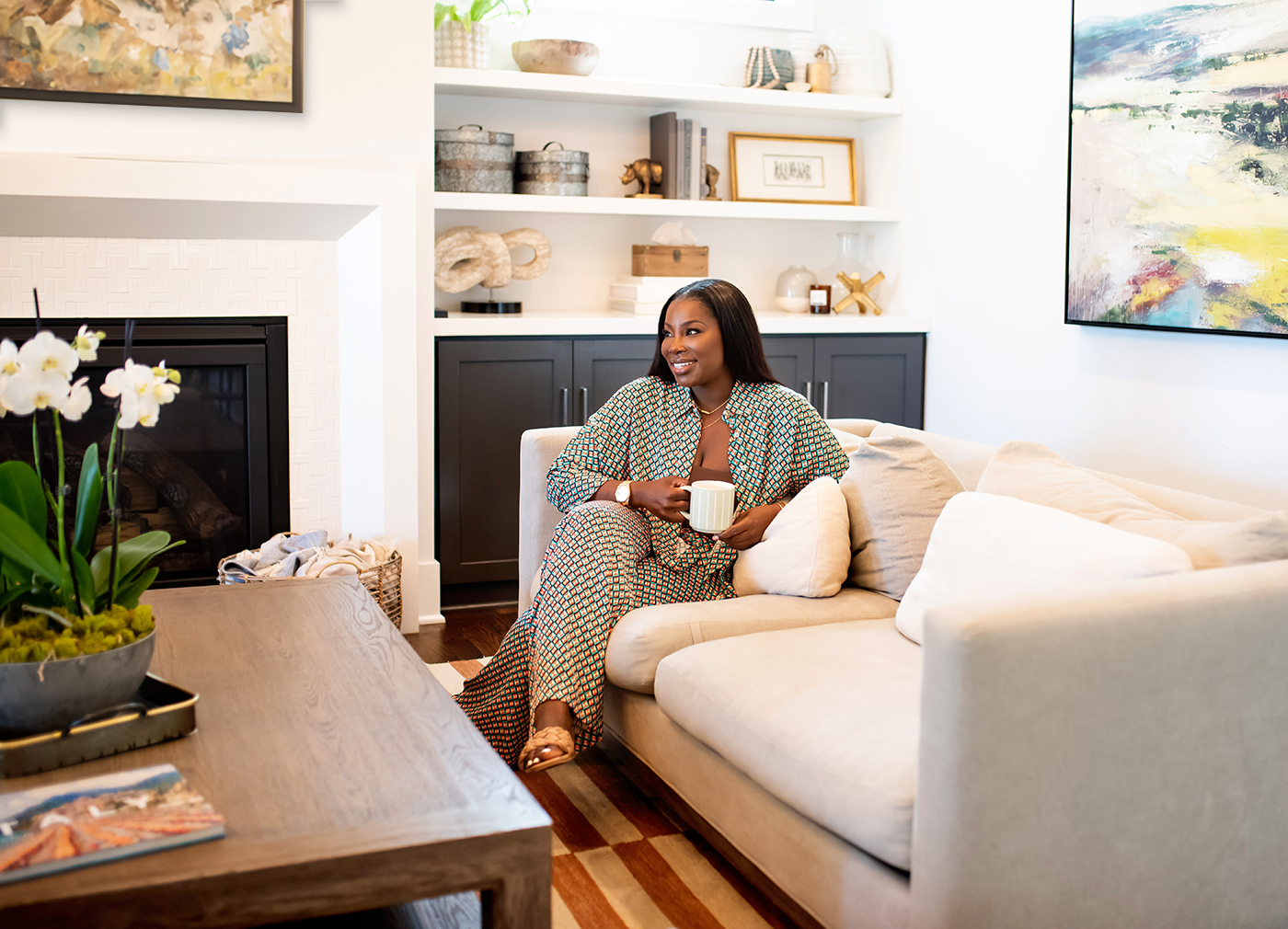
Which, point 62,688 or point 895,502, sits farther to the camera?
point 895,502

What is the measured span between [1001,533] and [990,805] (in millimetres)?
610

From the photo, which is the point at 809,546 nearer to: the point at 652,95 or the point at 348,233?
the point at 348,233

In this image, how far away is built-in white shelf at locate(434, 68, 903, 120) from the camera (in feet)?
12.4

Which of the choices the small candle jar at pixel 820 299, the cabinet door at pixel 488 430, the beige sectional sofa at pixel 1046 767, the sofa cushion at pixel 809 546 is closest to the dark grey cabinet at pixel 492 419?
the cabinet door at pixel 488 430

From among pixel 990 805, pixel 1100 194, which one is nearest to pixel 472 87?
pixel 1100 194

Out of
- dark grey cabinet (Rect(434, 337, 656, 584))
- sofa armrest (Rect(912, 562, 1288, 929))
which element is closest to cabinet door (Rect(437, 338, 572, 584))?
dark grey cabinet (Rect(434, 337, 656, 584))

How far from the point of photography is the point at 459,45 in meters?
3.78

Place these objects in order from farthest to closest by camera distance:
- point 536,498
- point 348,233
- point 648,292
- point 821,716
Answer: point 648,292
point 348,233
point 536,498
point 821,716

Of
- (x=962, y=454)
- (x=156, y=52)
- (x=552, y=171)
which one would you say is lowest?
(x=962, y=454)

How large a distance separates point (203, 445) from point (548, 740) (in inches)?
81.5

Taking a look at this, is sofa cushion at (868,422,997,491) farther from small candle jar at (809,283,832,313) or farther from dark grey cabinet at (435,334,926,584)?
small candle jar at (809,283,832,313)

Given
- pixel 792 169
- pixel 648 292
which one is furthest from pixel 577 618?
pixel 792 169

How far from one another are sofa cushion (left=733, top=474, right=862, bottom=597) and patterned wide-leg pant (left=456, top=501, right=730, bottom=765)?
145 millimetres

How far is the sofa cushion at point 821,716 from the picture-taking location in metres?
1.59
